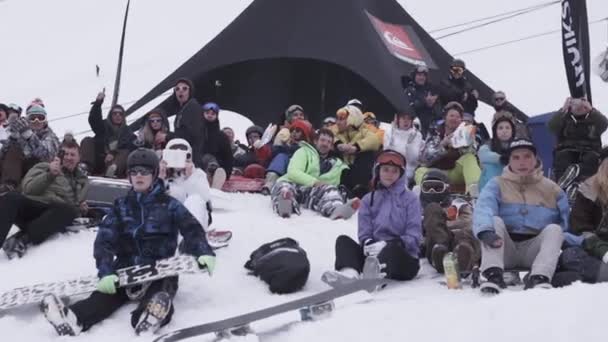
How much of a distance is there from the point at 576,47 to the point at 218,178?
3.56m

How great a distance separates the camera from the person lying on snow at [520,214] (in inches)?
206

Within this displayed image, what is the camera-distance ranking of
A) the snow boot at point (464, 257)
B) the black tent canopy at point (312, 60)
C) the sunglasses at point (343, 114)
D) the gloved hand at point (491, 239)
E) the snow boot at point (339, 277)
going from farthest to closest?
the black tent canopy at point (312, 60), the sunglasses at point (343, 114), the snow boot at point (464, 257), the snow boot at point (339, 277), the gloved hand at point (491, 239)

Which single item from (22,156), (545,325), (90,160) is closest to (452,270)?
(545,325)

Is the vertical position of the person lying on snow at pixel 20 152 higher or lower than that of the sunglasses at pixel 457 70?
lower

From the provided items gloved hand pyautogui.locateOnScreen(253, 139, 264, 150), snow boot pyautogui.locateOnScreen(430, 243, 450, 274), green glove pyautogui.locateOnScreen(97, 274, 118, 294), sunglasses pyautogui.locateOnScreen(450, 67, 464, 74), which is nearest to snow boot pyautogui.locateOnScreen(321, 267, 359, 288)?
snow boot pyautogui.locateOnScreen(430, 243, 450, 274)

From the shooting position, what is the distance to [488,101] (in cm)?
1219

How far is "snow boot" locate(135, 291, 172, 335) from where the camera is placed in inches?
190

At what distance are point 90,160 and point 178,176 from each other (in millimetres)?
2605

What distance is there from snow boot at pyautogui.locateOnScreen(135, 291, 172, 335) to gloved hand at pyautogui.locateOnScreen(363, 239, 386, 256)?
58.9 inches

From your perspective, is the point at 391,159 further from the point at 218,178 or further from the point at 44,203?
the point at 218,178

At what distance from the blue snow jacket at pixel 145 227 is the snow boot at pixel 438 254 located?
158 cm

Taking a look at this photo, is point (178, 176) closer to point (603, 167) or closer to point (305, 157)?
point (305, 157)

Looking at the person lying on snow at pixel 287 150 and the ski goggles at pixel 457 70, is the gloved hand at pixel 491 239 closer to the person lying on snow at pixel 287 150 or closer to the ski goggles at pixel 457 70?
the person lying on snow at pixel 287 150

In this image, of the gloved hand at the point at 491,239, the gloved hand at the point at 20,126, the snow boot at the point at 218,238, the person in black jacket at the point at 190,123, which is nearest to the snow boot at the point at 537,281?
the gloved hand at the point at 491,239
